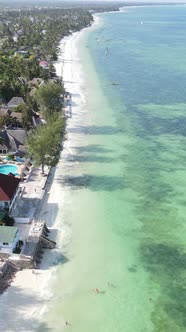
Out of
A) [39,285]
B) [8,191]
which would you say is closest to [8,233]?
[39,285]

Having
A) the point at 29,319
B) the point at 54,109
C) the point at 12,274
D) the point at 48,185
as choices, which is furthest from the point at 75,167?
the point at 29,319

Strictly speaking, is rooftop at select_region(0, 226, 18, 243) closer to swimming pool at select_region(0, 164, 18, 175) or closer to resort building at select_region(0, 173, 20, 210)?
resort building at select_region(0, 173, 20, 210)

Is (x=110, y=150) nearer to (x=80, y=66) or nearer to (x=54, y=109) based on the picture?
(x=54, y=109)

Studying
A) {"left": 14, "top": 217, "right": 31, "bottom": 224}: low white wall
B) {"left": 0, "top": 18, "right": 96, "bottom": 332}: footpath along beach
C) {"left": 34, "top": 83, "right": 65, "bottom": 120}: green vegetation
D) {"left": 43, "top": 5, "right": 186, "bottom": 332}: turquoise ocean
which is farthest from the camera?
{"left": 34, "top": 83, "right": 65, "bottom": 120}: green vegetation

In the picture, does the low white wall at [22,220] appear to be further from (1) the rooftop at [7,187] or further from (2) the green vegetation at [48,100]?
(2) the green vegetation at [48,100]

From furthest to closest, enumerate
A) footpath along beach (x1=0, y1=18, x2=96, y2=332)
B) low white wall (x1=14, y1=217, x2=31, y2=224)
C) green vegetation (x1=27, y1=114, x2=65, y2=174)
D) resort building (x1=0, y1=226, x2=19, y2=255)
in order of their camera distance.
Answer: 1. green vegetation (x1=27, y1=114, x2=65, y2=174)
2. low white wall (x1=14, y1=217, x2=31, y2=224)
3. resort building (x1=0, y1=226, x2=19, y2=255)
4. footpath along beach (x1=0, y1=18, x2=96, y2=332)

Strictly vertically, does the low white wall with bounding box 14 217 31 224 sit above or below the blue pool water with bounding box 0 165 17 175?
below

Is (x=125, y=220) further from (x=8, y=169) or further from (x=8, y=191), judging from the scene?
(x=8, y=169)

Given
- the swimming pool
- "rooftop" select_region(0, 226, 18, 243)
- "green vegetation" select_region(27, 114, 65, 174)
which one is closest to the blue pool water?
the swimming pool
